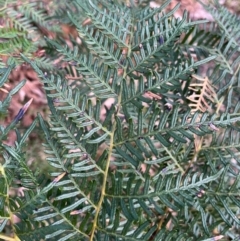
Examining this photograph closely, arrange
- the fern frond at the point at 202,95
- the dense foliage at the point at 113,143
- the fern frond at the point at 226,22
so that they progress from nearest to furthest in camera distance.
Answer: the dense foliage at the point at 113,143 < the fern frond at the point at 202,95 < the fern frond at the point at 226,22

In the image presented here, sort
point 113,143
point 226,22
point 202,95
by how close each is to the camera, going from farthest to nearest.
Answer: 1. point 226,22
2. point 202,95
3. point 113,143

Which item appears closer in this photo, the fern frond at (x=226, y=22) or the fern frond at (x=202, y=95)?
the fern frond at (x=202, y=95)

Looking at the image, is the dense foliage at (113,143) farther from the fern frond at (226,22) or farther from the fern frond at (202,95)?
the fern frond at (226,22)

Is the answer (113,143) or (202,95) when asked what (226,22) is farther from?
(113,143)

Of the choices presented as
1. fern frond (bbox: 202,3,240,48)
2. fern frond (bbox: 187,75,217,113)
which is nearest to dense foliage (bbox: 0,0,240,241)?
fern frond (bbox: 187,75,217,113)

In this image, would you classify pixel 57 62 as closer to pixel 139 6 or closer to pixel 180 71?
pixel 139 6

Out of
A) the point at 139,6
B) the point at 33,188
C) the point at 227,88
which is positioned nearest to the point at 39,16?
the point at 139,6

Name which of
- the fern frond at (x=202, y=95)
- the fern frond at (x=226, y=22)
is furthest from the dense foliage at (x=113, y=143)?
the fern frond at (x=226, y=22)

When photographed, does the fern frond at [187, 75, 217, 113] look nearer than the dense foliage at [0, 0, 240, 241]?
No

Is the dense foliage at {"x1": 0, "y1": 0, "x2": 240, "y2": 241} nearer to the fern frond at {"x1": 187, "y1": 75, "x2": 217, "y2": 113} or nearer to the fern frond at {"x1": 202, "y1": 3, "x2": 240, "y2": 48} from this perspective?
the fern frond at {"x1": 187, "y1": 75, "x2": 217, "y2": 113}

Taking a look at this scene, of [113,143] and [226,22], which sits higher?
[226,22]

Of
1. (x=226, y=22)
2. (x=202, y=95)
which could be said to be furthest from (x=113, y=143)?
(x=226, y=22)
